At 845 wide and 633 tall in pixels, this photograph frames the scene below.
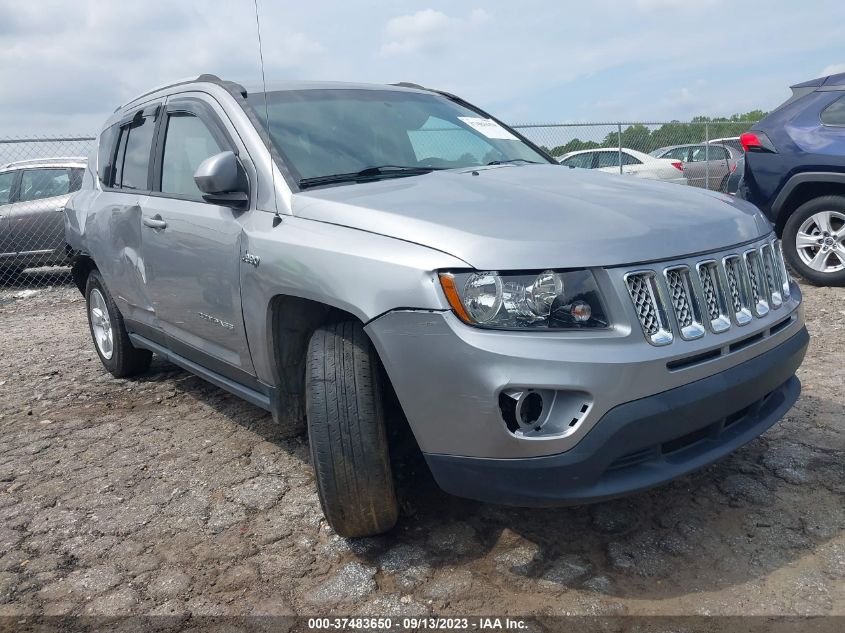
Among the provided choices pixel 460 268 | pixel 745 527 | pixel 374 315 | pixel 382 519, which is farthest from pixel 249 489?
pixel 745 527

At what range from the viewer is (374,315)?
2.34 metres

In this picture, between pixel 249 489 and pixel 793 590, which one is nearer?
pixel 793 590

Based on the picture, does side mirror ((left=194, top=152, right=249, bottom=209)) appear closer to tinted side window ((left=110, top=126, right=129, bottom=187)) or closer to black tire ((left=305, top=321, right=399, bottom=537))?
black tire ((left=305, top=321, right=399, bottom=537))

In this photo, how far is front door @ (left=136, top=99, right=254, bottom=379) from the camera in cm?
313

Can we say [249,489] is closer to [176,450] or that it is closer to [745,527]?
[176,450]

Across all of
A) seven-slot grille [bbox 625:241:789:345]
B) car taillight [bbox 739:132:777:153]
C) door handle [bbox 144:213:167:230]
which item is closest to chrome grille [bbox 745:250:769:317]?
seven-slot grille [bbox 625:241:789:345]

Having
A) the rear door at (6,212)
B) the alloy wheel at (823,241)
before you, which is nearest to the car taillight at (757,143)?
the alloy wheel at (823,241)

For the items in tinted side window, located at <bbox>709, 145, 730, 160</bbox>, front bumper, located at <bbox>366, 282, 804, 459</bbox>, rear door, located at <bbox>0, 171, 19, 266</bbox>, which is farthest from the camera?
tinted side window, located at <bbox>709, 145, 730, 160</bbox>

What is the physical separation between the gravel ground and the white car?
8923mm

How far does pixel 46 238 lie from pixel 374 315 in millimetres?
8738

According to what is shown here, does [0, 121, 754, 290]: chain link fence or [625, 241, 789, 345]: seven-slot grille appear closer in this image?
[625, 241, 789, 345]: seven-slot grille

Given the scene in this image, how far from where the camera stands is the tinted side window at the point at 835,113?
248 inches

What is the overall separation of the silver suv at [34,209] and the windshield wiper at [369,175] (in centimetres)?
778

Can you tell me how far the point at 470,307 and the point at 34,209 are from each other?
30.1ft
